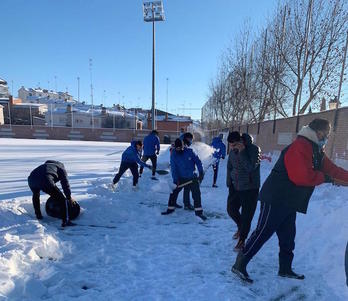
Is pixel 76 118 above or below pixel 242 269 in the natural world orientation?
above

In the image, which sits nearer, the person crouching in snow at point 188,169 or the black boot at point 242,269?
the black boot at point 242,269

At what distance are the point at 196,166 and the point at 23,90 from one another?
97776 mm

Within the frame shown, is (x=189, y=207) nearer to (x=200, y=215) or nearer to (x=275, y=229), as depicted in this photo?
(x=200, y=215)

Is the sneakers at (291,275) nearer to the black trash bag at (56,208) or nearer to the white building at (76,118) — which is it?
the black trash bag at (56,208)

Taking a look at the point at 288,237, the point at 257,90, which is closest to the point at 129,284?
the point at 288,237

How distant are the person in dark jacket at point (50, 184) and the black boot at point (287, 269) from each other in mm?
3256

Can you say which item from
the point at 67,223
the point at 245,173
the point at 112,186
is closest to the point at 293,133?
the point at 112,186

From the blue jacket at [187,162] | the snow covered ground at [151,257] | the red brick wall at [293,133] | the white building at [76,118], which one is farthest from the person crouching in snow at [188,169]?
the white building at [76,118]

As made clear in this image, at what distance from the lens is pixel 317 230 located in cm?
412

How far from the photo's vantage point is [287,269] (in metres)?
3.16

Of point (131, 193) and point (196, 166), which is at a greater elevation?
point (196, 166)

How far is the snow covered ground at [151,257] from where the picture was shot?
2.87 metres

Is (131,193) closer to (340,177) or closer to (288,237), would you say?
(288,237)

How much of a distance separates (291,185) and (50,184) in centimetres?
345
